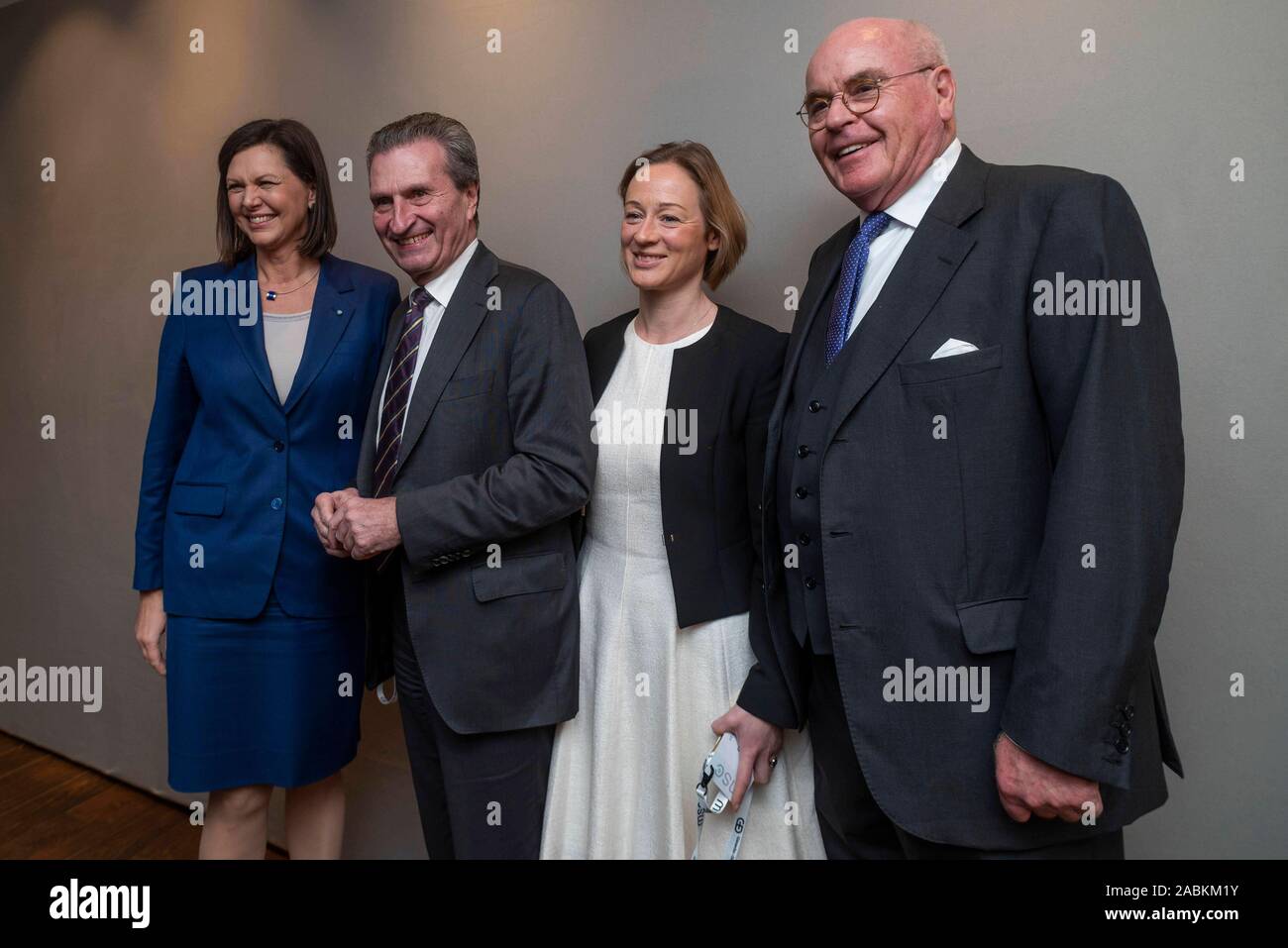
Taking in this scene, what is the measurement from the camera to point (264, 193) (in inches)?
81.2

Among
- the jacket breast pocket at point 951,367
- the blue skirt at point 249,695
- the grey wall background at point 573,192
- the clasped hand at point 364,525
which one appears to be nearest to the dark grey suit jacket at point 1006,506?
the jacket breast pocket at point 951,367

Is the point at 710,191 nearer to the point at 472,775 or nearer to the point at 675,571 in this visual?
the point at 675,571

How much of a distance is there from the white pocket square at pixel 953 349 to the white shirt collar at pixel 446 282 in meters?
0.96

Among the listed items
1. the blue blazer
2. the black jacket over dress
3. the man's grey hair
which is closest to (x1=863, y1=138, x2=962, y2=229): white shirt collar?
the black jacket over dress

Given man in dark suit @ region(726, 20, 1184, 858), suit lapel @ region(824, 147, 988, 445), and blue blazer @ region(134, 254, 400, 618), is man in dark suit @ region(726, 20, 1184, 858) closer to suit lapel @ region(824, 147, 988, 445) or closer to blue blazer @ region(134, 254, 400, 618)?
suit lapel @ region(824, 147, 988, 445)

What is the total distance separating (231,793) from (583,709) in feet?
2.91

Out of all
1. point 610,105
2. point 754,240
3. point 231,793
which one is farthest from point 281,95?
point 231,793

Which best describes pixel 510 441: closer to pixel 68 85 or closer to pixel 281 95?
pixel 281 95

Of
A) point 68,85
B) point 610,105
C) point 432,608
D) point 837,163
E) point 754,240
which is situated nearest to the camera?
point 837,163

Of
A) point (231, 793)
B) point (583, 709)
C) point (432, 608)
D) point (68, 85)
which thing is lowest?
point (231, 793)

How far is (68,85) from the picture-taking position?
12.8ft

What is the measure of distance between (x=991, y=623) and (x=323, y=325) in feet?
4.86

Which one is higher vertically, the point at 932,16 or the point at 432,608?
the point at 932,16

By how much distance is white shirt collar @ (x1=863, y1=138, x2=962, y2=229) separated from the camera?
5.12ft
